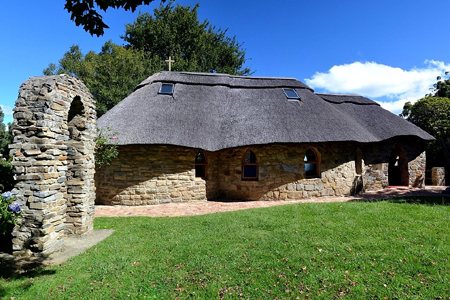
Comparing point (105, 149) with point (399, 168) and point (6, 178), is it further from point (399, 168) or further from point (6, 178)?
point (399, 168)

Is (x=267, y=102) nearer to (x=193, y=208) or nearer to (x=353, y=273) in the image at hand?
(x=193, y=208)

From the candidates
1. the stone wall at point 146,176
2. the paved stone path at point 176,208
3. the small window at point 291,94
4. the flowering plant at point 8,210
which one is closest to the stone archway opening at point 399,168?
the paved stone path at point 176,208

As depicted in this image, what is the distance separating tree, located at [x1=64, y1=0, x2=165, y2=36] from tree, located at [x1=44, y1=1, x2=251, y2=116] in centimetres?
1776

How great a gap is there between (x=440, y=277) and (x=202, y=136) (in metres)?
8.39

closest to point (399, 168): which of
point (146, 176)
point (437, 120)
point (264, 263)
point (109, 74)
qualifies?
point (437, 120)

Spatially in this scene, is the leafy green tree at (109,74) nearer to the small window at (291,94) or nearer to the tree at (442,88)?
the small window at (291,94)

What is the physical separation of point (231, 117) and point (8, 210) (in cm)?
873

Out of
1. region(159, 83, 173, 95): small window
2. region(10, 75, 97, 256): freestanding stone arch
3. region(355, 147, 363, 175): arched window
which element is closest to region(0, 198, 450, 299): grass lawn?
region(10, 75, 97, 256): freestanding stone arch

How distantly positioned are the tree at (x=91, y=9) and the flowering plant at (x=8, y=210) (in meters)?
3.51

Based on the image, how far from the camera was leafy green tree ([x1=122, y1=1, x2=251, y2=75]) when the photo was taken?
82.3 feet

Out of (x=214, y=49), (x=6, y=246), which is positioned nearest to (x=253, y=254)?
(x=6, y=246)

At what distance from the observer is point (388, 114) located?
1466 centimetres

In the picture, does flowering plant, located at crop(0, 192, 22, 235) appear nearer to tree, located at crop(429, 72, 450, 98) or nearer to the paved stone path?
the paved stone path

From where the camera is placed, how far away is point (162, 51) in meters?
25.8
